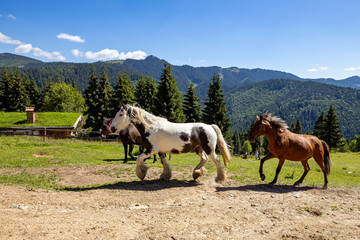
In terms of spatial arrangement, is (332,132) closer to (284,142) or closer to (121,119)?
(284,142)

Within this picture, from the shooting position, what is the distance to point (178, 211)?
5895mm

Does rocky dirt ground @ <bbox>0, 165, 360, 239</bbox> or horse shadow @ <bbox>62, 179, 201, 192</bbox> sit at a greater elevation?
rocky dirt ground @ <bbox>0, 165, 360, 239</bbox>

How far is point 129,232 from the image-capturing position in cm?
469

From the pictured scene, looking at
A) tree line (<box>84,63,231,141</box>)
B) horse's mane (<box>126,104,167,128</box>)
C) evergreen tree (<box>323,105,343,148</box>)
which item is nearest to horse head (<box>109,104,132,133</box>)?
horse's mane (<box>126,104,167,128</box>)

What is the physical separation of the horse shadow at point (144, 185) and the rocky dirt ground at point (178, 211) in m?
0.04

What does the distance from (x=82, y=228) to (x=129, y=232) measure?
1024 mm

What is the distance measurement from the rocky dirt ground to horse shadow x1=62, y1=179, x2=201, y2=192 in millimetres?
37

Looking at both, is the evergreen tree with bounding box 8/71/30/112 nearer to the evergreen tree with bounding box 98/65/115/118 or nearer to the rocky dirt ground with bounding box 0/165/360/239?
the evergreen tree with bounding box 98/65/115/118

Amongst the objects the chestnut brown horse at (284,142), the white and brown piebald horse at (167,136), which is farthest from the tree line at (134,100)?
the white and brown piebald horse at (167,136)

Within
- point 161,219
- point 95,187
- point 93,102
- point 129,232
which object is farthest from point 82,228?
point 93,102

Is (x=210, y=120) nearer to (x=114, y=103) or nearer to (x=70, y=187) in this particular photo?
(x=114, y=103)

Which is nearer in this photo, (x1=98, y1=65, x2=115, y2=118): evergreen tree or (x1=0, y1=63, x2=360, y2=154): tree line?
(x1=0, y1=63, x2=360, y2=154): tree line

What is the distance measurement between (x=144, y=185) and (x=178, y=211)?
9.56ft

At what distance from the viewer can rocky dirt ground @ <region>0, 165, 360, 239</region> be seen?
4.71m
